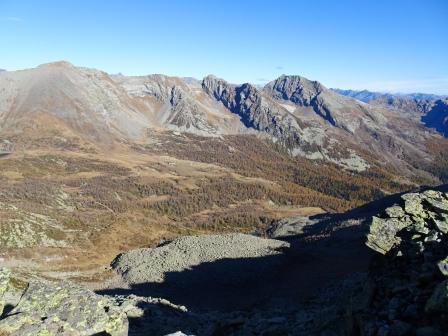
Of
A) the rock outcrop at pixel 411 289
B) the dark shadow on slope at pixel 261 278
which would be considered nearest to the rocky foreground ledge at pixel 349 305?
the rock outcrop at pixel 411 289

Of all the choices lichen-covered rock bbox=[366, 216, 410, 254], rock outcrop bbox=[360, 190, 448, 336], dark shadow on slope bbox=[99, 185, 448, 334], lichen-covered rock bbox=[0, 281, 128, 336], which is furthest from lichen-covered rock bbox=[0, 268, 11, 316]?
dark shadow on slope bbox=[99, 185, 448, 334]

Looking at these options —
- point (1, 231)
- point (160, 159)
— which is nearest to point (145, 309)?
point (1, 231)

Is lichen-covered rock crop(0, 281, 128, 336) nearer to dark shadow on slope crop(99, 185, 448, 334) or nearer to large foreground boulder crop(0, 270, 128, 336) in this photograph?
large foreground boulder crop(0, 270, 128, 336)

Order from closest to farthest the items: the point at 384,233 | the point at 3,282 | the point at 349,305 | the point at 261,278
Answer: the point at 349,305
the point at 3,282
the point at 384,233
the point at 261,278

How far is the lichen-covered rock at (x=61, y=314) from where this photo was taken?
1951 centimetres

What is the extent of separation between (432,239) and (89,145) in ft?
609

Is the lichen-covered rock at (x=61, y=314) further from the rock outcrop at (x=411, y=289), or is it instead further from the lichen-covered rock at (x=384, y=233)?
the lichen-covered rock at (x=384, y=233)

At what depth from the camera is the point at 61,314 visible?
21.4m

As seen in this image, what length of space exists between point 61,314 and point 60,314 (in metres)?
0.04

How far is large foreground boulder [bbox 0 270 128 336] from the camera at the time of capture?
19500mm

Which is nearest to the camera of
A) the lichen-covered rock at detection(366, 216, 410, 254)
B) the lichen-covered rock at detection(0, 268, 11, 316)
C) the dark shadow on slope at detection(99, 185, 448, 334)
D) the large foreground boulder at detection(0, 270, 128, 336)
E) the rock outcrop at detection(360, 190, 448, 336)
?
the rock outcrop at detection(360, 190, 448, 336)

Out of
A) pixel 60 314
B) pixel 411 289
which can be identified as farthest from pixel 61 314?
pixel 411 289

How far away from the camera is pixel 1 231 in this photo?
68938mm

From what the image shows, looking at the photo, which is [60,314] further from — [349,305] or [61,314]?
[349,305]
